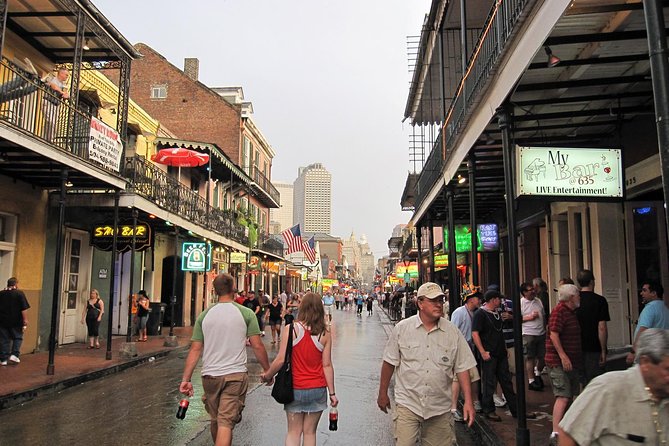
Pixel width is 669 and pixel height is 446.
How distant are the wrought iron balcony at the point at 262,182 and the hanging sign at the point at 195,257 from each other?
14.9 meters

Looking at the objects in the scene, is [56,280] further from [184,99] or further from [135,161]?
[184,99]

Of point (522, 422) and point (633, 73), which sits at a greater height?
point (633, 73)

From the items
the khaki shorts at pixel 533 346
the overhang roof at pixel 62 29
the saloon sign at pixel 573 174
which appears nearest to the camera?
the saloon sign at pixel 573 174

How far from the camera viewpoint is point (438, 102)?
642 inches

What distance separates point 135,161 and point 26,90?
4348mm

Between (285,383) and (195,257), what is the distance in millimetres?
15428

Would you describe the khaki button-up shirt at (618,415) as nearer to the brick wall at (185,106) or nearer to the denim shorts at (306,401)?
the denim shorts at (306,401)

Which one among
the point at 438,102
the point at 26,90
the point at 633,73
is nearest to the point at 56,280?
the point at 26,90

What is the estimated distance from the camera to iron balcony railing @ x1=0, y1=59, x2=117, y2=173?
9.82 metres

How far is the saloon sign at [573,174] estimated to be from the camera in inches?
229

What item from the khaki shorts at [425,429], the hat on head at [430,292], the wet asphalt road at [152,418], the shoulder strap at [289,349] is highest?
the hat on head at [430,292]

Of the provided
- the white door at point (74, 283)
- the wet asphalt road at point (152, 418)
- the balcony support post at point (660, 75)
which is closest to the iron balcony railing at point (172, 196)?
the white door at point (74, 283)

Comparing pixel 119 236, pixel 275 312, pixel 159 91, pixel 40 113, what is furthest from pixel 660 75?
pixel 159 91

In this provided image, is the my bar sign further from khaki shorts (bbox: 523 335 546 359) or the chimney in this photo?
the chimney
